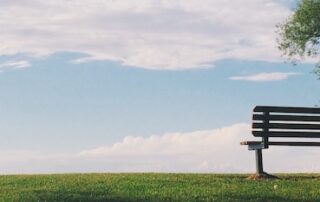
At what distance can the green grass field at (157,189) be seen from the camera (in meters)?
21.2

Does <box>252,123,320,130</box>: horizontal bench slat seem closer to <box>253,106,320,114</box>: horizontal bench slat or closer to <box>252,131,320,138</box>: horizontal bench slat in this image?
<box>252,131,320,138</box>: horizontal bench slat

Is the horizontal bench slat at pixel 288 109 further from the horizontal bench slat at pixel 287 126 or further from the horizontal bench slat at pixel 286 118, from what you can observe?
the horizontal bench slat at pixel 287 126

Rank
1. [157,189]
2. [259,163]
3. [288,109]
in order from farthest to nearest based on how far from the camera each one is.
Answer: [288,109], [259,163], [157,189]

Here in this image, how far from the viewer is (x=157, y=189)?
2288 cm

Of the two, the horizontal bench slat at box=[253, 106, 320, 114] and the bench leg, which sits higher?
the horizontal bench slat at box=[253, 106, 320, 114]

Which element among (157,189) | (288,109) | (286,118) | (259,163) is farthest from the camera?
(288,109)

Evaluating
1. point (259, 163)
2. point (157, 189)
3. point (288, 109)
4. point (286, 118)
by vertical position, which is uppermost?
point (288, 109)

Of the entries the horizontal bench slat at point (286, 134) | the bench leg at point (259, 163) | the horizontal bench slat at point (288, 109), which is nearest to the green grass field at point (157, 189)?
the bench leg at point (259, 163)

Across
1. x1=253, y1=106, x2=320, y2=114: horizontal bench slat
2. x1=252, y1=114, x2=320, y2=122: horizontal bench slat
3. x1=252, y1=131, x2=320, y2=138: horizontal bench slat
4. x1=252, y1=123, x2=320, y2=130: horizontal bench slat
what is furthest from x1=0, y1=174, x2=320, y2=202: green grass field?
x1=253, y1=106, x2=320, y2=114: horizontal bench slat

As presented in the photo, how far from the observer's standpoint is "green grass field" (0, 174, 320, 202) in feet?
69.5

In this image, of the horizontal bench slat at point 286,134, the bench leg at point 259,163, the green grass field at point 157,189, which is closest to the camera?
the green grass field at point 157,189

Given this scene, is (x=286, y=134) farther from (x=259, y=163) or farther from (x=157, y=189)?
(x=157, y=189)

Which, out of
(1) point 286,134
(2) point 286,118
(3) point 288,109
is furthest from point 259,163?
(3) point 288,109

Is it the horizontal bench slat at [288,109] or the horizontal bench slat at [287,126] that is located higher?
the horizontal bench slat at [288,109]
